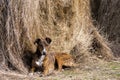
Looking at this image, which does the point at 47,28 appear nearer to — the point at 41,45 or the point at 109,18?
the point at 41,45

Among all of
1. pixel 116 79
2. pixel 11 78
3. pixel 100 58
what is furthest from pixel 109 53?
pixel 11 78

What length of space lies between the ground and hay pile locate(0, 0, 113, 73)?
56 centimetres

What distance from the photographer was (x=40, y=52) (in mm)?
9391

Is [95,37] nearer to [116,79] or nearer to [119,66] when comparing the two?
[119,66]

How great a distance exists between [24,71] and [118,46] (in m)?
→ 3.95

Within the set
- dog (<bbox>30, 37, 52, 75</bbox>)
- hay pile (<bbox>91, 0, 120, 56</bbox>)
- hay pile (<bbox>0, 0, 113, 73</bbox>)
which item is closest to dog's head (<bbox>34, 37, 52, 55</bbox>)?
dog (<bbox>30, 37, 52, 75</bbox>)

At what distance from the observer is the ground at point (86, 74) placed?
889 centimetres

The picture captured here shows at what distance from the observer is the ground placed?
8.89 metres

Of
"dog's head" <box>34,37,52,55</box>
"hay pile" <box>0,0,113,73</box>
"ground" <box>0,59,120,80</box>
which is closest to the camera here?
"ground" <box>0,59,120,80</box>

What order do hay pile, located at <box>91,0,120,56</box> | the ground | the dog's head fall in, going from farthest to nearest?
hay pile, located at <box>91,0,120,56</box>, the dog's head, the ground

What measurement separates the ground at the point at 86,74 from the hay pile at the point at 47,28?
1.83 feet

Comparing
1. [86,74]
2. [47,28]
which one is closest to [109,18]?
[47,28]

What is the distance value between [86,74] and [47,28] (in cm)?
199

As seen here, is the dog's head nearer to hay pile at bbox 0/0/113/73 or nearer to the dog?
the dog
